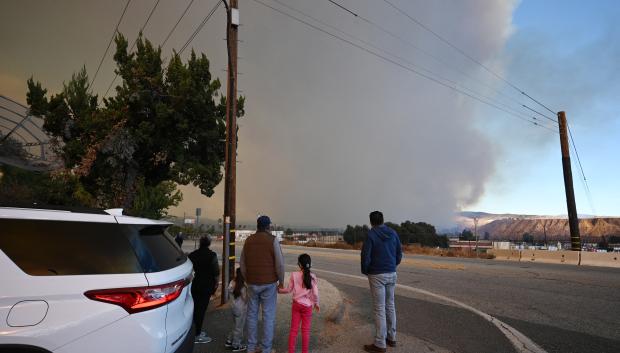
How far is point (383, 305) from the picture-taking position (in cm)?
545

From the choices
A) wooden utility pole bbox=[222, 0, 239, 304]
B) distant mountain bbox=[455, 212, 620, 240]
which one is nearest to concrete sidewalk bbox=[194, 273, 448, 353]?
wooden utility pole bbox=[222, 0, 239, 304]

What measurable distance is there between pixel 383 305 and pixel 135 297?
150 inches

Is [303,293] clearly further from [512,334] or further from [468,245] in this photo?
[468,245]

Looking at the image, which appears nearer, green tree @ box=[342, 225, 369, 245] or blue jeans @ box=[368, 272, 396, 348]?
blue jeans @ box=[368, 272, 396, 348]

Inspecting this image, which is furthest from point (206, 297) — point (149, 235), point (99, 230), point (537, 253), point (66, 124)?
point (537, 253)

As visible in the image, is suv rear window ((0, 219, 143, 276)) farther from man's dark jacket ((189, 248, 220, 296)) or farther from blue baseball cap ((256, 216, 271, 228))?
man's dark jacket ((189, 248, 220, 296))


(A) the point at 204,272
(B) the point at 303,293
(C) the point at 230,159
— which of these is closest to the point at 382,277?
(B) the point at 303,293

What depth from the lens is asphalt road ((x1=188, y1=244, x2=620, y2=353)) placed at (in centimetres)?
591

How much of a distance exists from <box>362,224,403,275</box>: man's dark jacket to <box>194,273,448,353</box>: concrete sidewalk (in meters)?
1.28

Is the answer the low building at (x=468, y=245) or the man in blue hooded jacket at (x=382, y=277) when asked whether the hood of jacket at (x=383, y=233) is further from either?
the low building at (x=468, y=245)

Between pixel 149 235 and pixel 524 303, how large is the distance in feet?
30.4

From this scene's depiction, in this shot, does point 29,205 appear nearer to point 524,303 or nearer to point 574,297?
point 524,303

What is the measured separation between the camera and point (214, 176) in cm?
1647

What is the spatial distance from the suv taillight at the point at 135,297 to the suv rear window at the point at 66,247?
167 millimetres
